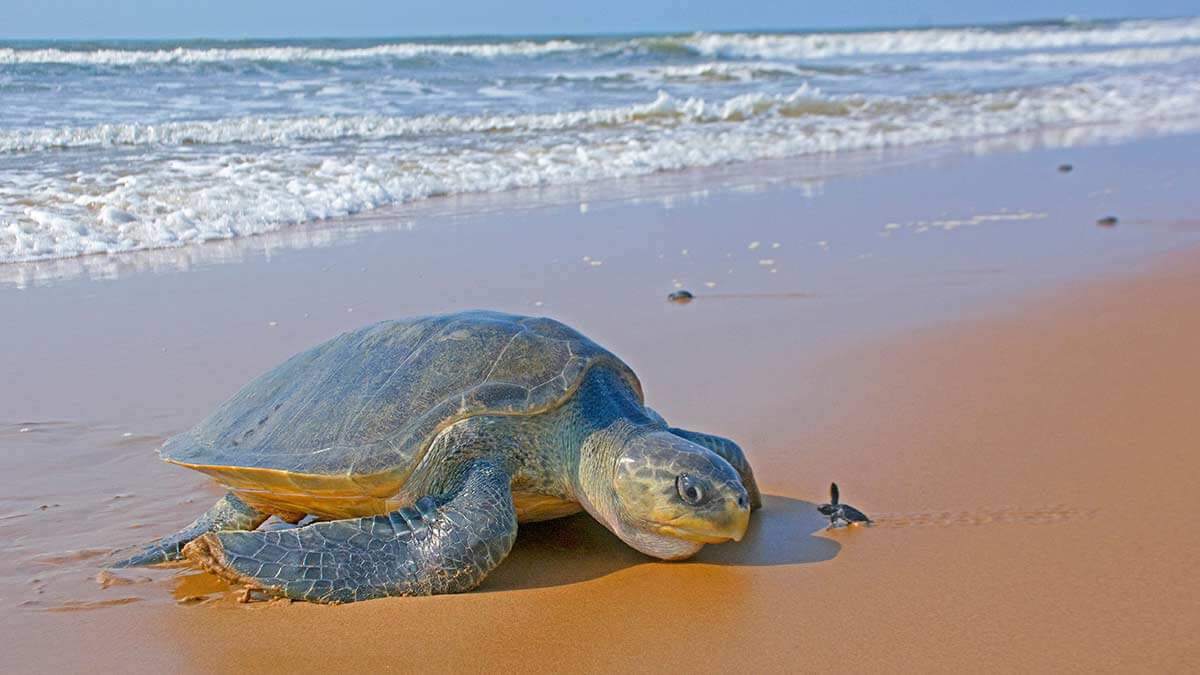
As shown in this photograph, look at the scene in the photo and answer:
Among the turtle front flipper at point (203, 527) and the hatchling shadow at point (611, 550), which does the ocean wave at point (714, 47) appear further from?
the hatchling shadow at point (611, 550)

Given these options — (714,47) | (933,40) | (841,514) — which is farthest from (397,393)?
(933,40)

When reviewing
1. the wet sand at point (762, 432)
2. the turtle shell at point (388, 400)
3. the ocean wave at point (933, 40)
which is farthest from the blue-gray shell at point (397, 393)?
the ocean wave at point (933, 40)

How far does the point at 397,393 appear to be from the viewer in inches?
146

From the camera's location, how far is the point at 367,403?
3.72 m

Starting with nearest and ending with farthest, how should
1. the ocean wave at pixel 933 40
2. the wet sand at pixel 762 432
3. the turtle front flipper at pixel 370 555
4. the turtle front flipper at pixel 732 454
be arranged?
1. the wet sand at pixel 762 432
2. the turtle front flipper at pixel 370 555
3. the turtle front flipper at pixel 732 454
4. the ocean wave at pixel 933 40

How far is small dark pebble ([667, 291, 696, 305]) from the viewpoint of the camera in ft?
22.6

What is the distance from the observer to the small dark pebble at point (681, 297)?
688 cm

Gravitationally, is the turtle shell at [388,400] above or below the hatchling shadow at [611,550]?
above

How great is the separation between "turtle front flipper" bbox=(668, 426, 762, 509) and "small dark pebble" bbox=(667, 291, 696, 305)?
3.00 m

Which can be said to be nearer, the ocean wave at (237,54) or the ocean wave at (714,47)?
the ocean wave at (237,54)

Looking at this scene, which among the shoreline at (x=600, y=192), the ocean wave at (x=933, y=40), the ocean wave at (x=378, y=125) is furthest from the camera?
the ocean wave at (x=933, y=40)

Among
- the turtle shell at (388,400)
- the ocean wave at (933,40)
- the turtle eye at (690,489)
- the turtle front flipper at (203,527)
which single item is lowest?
the ocean wave at (933,40)

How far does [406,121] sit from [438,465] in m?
12.6

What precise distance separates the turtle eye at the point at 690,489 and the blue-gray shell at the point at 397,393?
1.58 ft
